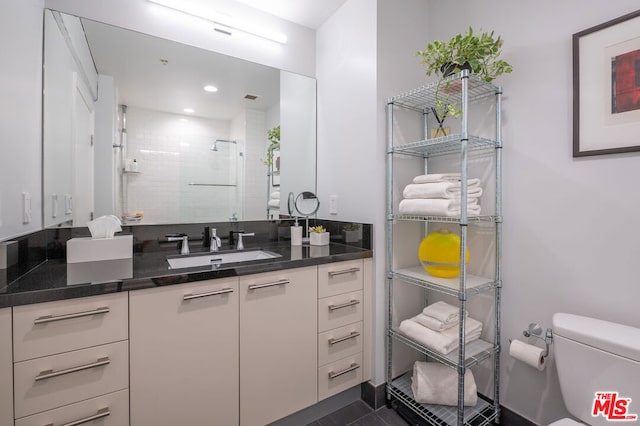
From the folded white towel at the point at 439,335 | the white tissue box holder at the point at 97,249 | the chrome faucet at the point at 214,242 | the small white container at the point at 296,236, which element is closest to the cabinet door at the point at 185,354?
the white tissue box holder at the point at 97,249

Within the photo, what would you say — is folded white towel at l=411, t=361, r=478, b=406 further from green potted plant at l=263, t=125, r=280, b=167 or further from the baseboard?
green potted plant at l=263, t=125, r=280, b=167

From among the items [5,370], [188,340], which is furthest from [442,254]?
[5,370]

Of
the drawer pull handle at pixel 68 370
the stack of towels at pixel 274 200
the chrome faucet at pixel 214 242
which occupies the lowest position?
the drawer pull handle at pixel 68 370

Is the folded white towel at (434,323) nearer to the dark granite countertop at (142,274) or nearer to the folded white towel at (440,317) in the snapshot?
the folded white towel at (440,317)

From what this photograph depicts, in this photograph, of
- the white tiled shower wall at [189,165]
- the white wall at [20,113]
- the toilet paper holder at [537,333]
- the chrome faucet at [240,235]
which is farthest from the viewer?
the chrome faucet at [240,235]

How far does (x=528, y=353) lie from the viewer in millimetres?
1270

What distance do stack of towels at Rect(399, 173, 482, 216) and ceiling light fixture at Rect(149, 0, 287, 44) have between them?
1.36 m

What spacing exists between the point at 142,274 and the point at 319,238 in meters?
1.02

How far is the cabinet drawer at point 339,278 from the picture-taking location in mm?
1520

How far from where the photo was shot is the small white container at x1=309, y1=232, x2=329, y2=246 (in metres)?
1.88

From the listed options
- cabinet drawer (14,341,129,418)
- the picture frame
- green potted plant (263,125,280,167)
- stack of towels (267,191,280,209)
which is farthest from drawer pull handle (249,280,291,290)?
the picture frame

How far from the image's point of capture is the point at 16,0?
3.62 ft

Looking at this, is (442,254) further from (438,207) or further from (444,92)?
(444,92)

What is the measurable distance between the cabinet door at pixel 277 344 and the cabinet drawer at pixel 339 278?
0.05 m
